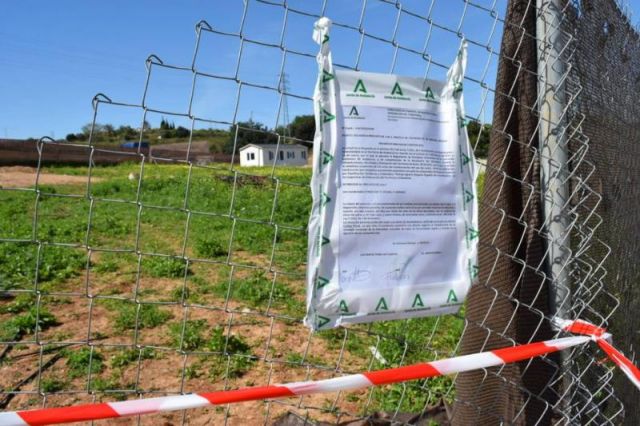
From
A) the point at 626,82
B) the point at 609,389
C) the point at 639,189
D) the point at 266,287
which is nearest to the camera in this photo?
the point at 609,389

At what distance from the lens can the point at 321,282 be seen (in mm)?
1551

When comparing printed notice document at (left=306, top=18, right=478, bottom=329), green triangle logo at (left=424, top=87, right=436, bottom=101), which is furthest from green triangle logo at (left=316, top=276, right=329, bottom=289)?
green triangle logo at (left=424, top=87, right=436, bottom=101)

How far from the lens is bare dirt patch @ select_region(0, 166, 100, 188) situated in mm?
21500

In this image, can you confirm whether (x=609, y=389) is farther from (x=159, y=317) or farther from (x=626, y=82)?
(x=159, y=317)

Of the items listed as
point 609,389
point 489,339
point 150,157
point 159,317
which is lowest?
point 159,317

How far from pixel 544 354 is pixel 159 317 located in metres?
3.42

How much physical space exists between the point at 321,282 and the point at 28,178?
26.3 meters

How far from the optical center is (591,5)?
7.18 feet

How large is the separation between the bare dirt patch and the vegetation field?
48.3ft

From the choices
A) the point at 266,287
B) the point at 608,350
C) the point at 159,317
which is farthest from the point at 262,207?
the point at 608,350

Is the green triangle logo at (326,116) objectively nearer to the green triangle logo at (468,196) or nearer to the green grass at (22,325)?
the green triangle logo at (468,196)

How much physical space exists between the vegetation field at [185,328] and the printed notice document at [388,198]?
143mm

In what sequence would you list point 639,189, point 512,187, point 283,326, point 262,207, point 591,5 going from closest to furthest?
point 512,187
point 591,5
point 639,189
point 283,326
point 262,207

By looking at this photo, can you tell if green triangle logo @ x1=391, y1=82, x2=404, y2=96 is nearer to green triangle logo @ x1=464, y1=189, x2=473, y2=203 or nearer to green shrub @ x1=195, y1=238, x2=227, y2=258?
green triangle logo @ x1=464, y1=189, x2=473, y2=203
